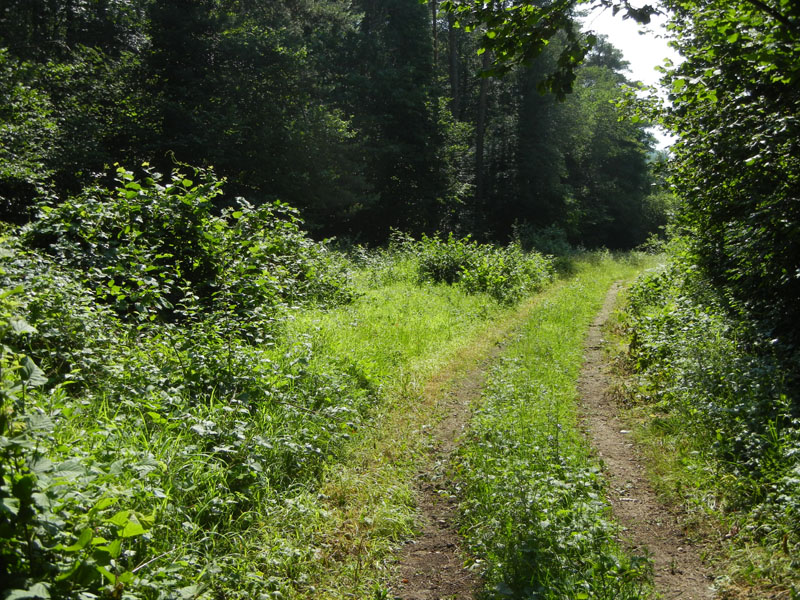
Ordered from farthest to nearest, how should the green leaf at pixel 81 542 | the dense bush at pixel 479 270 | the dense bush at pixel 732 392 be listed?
1. the dense bush at pixel 479 270
2. the dense bush at pixel 732 392
3. the green leaf at pixel 81 542

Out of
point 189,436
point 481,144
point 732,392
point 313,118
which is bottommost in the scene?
point 189,436

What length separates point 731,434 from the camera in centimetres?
526

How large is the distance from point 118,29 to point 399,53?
1490 cm

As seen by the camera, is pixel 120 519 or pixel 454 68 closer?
pixel 120 519

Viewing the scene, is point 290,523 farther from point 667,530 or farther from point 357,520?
point 667,530

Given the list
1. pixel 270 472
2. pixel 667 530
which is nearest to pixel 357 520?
pixel 270 472

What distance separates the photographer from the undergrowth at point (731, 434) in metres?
3.87

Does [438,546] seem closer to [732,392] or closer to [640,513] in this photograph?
[640,513]

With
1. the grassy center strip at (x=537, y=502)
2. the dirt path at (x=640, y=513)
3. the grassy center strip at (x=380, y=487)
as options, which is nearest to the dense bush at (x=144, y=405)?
the grassy center strip at (x=380, y=487)

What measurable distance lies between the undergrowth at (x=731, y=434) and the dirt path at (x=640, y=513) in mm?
185

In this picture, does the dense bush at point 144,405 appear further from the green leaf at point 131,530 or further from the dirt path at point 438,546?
the dirt path at point 438,546

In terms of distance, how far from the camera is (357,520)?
457 cm

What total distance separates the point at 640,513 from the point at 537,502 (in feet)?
3.93

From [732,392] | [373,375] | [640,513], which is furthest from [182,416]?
[732,392]
